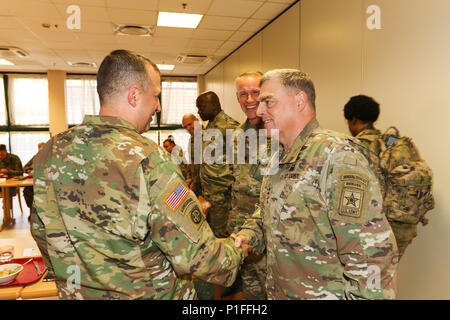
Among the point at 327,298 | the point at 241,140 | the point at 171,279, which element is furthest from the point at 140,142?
the point at 241,140

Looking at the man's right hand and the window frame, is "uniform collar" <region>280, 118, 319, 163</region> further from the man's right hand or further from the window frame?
the window frame

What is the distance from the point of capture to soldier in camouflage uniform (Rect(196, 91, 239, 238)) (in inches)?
132

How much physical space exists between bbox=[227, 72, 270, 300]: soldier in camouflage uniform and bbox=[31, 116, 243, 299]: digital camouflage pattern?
4.20 feet

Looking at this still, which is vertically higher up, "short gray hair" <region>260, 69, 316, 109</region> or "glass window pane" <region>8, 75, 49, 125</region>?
"glass window pane" <region>8, 75, 49, 125</region>

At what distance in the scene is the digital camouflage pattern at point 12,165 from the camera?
21.2 ft

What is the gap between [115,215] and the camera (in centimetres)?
104

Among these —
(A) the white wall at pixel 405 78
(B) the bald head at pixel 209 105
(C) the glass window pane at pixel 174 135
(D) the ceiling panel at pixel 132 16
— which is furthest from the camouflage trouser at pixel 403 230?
(C) the glass window pane at pixel 174 135

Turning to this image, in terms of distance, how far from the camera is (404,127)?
99.2 inches

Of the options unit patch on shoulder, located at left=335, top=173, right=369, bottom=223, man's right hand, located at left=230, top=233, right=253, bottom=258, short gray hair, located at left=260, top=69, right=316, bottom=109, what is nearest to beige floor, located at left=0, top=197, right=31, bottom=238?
man's right hand, located at left=230, top=233, right=253, bottom=258

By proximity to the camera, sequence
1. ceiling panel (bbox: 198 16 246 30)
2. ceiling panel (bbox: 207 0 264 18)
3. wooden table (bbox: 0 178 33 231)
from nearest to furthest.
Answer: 1. ceiling panel (bbox: 207 0 264 18)
2. ceiling panel (bbox: 198 16 246 30)
3. wooden table (bbox: 0 178 33 231)

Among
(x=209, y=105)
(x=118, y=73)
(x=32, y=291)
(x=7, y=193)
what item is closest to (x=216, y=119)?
(x=209, y=105)

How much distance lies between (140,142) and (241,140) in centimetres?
167
